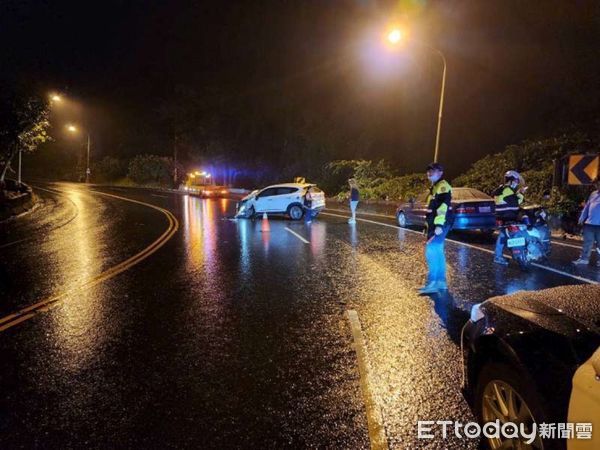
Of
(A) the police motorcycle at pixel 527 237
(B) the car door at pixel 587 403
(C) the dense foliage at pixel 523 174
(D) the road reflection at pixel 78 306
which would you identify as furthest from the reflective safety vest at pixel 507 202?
(D) the road reflection at pixel 78 306

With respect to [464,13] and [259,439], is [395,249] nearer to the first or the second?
[259,439]

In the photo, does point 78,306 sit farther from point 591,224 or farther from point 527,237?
→ point 591,224

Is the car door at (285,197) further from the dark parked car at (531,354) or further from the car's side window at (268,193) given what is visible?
the dark parked car at (531,354)

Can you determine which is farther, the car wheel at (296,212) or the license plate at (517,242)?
the car wheel at (296,212)

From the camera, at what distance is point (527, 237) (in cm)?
850

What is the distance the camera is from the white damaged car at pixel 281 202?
1884cm

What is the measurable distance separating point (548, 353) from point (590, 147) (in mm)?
20759

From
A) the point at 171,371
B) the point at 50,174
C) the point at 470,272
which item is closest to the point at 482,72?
the point at 470,272

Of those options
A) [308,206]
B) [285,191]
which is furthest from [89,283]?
[285,191]

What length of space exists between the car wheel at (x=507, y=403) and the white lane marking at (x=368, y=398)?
672 millimetres

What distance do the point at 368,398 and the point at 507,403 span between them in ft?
4.05

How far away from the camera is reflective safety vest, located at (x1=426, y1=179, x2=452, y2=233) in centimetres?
670

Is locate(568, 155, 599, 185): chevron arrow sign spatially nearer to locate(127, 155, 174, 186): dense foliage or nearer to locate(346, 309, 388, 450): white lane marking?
locate(346, 309, 388, 450): white lane marking

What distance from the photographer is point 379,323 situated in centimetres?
550
